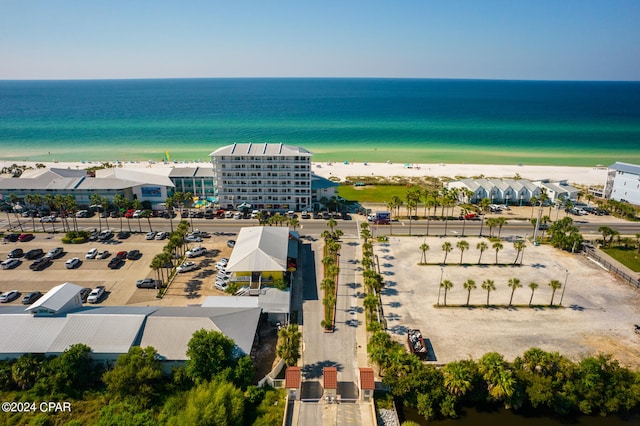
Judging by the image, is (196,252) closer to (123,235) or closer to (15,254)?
(123,235)

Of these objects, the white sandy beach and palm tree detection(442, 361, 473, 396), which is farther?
the white sandy beach

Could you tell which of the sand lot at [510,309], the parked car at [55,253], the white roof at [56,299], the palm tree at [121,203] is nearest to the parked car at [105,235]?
the palm tree at [121,203]

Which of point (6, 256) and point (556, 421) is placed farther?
point (6, 256)

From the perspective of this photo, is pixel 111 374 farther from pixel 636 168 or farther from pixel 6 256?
pixel 636 168

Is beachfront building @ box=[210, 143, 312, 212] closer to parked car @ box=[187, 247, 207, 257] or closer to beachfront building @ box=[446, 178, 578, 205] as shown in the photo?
parked car @ box=[187, 247, 207, 257]

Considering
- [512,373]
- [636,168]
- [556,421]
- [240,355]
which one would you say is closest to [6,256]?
[240,355]

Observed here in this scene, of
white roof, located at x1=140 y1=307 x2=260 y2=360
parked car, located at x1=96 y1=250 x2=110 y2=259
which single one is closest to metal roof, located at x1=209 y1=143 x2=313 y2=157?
parked car, located at x1=96 y1=250 x2=110 y2=259

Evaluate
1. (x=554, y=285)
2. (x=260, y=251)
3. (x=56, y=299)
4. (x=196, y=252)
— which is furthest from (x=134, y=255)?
(x=554, y=285)
